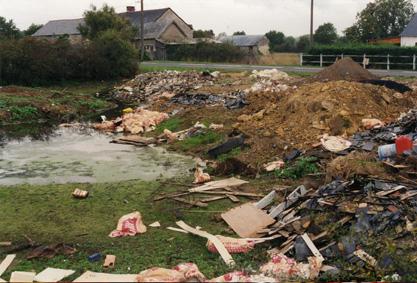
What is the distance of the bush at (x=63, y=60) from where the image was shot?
31016 millimetres

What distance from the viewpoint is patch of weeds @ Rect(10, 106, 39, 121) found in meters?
22.0

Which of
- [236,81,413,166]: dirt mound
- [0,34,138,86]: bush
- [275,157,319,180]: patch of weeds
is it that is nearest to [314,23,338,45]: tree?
[0,34,138,86]: bush

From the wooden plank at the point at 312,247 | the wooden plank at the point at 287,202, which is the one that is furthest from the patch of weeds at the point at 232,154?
the wooden plank at the point at 312,247

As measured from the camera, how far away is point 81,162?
1427 cm

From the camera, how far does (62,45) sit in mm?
33531

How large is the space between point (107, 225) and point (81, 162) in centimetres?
557

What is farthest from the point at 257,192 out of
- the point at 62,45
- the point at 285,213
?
the point at 62,45

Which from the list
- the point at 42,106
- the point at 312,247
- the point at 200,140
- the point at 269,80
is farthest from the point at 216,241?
the point at 269,80

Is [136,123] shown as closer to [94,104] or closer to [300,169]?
[94,104]

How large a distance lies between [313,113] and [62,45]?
23357 mm

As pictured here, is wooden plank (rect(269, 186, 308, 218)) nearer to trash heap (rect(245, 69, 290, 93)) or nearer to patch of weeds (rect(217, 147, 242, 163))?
patch of weeds (rect(217, 147, 242, 163))

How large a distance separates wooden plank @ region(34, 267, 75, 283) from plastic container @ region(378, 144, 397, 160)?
6.45 metres

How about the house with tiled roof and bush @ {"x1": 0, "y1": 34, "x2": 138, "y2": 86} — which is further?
the house with tiled roof

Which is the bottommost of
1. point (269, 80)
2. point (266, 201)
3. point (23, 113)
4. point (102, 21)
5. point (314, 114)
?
point (266, 201)
